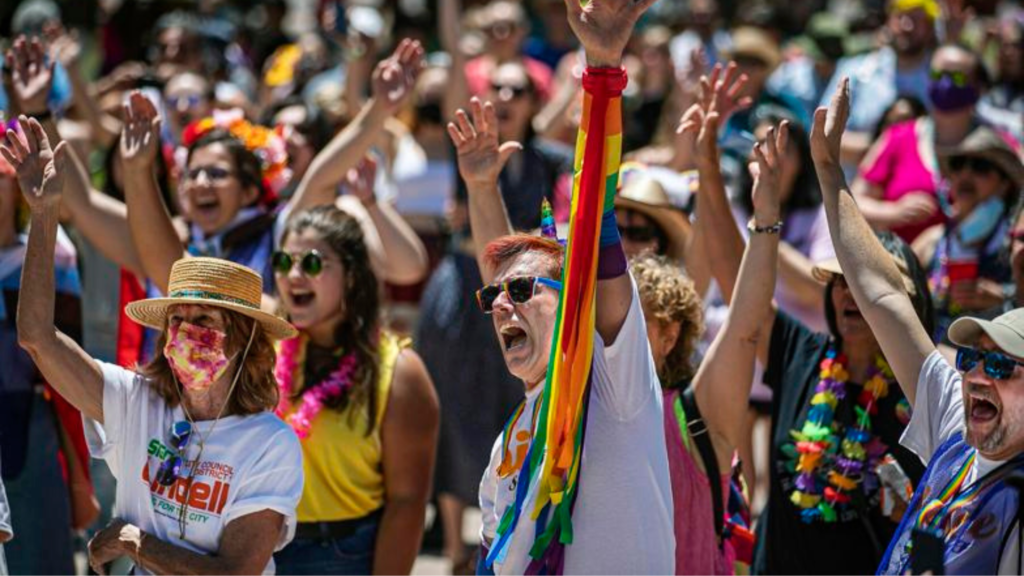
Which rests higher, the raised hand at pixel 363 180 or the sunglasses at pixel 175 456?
the raised hand at pixel 363 180

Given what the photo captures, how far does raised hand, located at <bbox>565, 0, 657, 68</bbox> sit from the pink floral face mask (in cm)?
136

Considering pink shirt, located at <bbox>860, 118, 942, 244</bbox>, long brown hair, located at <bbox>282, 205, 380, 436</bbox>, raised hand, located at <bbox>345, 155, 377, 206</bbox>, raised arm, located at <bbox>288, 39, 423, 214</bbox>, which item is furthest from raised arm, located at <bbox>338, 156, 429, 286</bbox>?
pink shirt, located at <bbox>860, 118, 942, 244</bbox>

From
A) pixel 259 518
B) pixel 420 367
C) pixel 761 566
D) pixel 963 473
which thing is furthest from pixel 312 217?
pixel 963 473

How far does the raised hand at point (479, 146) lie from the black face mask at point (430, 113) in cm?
412

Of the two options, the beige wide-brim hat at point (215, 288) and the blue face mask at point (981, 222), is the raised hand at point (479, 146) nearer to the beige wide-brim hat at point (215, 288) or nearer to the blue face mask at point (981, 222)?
the beige wide-brim hat at point (215, 288)

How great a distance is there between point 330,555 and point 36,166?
1.61 metres

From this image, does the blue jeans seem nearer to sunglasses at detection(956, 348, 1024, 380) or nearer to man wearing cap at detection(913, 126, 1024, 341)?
sunglasses at detection(956, 348, 1024, 380)

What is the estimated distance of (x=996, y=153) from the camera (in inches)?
251

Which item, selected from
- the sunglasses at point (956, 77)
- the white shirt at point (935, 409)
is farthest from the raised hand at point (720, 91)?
the sunglasses at point (956, 77)

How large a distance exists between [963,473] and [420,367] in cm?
210

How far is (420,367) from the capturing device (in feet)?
16.8

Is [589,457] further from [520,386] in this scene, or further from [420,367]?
[520,386]

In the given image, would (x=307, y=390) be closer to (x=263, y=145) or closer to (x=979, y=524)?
(x=263, y=145)

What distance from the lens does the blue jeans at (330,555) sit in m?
4.86
